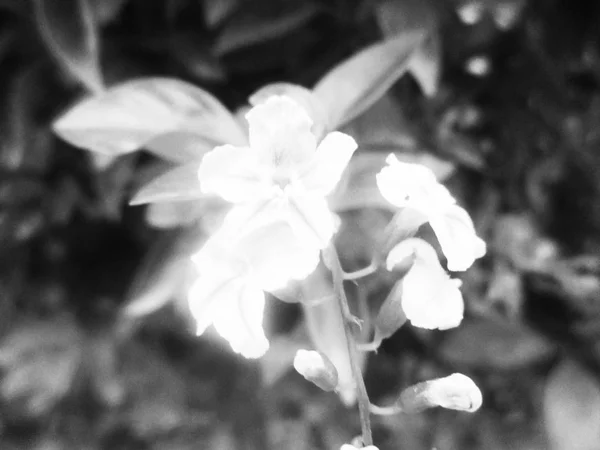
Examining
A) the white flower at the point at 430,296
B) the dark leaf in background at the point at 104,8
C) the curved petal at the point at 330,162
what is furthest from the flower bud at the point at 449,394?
the dark leaf in background at the point at 104,8

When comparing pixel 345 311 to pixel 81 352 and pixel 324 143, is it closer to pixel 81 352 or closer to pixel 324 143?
pixel 324 143

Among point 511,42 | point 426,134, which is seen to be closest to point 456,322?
point 426,134

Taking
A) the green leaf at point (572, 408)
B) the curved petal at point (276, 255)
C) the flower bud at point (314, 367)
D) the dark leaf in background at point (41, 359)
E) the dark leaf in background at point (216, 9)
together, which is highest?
the dark leaf in background at point (216, 9)

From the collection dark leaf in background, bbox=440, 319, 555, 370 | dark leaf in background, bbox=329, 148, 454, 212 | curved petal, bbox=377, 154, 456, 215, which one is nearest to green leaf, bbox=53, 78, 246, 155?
dark leaf in background, bbox=329, 148, 454, 212

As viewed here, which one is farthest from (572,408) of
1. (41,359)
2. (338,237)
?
(41,359)

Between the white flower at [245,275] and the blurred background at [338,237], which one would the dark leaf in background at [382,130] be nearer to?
the blurred background at [338,237]

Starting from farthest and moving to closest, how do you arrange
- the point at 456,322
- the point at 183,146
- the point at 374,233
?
the point at 374,233 → the point at 183,146 → the point at 456,322

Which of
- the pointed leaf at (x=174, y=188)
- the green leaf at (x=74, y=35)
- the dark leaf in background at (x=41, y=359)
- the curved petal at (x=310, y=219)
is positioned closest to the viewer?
the curved petal at (x=310, y=219)
